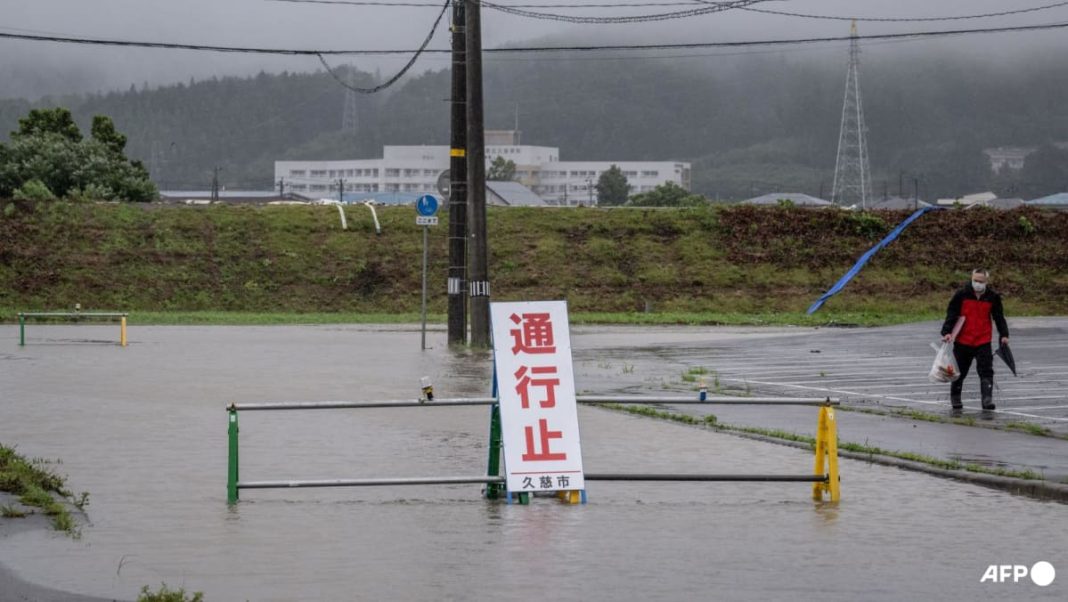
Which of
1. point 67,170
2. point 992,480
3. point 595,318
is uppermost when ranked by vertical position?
point 67,170

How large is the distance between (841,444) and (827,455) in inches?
116

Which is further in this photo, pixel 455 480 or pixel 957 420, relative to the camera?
pixel 957 420

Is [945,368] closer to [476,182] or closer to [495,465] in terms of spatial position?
[495,465]

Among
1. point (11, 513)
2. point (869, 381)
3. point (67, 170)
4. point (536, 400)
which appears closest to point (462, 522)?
point (536, 400)

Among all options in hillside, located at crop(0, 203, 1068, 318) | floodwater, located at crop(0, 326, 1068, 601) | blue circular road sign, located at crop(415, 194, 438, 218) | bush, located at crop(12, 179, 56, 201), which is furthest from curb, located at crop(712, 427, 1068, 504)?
bush, located at crop(12, 179, 56, 201)

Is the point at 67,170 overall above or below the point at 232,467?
above

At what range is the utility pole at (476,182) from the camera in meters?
28.4

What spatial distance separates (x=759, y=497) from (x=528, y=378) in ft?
6.84

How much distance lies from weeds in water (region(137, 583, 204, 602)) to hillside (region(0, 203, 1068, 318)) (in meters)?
39.5

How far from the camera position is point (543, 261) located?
167ft

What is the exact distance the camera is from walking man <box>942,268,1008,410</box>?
18609mm

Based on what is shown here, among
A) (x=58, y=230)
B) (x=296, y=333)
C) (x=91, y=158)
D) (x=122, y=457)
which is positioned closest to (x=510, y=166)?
(x=91, y=158)

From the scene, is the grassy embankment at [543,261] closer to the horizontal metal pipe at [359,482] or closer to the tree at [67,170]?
the tree at [67,170]

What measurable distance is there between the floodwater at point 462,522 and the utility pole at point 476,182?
34.2 feet
